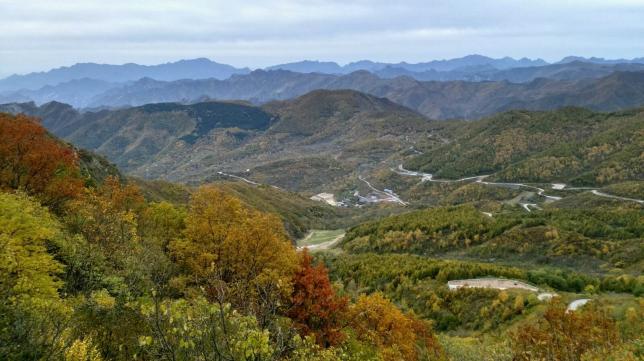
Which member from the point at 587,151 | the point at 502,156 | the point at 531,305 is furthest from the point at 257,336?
the point at 502,156

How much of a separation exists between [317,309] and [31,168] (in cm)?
2732

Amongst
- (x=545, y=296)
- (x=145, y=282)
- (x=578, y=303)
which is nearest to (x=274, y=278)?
(x=145, y=282)

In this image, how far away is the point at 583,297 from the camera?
42844 mm

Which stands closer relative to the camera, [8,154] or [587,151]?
[8,154]

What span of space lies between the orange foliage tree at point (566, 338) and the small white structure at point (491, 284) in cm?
2488

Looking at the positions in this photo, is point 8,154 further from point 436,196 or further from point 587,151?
point 587,151

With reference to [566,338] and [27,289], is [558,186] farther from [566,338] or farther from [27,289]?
[27,289]

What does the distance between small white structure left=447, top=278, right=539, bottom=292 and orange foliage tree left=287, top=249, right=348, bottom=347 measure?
73.2ft

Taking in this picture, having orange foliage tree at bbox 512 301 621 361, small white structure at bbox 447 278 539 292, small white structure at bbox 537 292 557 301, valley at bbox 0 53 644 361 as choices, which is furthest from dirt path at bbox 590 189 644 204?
orange foliage tree at bbox 512 301 621 361

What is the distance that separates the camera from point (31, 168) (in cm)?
3975

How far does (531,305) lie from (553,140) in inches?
6792

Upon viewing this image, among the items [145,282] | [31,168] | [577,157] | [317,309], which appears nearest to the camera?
[145,282]

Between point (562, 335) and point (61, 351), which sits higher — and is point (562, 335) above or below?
below

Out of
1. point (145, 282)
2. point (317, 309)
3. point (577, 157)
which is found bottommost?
point (577, 157)
